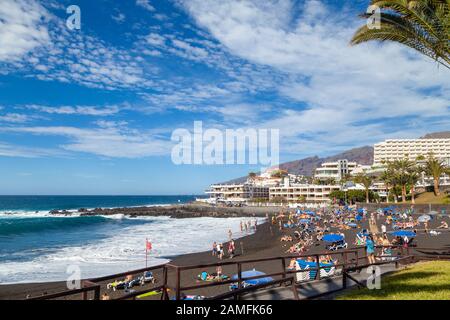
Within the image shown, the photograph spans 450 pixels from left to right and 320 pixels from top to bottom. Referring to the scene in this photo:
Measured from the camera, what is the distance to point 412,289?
7.34m

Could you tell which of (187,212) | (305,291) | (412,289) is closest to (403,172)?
(187,212)

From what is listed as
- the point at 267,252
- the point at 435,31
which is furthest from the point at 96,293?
the point at 267,252

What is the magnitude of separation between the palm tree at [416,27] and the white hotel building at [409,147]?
169128 millimetres

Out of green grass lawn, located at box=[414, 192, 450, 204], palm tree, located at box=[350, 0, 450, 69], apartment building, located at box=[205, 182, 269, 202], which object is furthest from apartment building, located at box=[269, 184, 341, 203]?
palm tree, located at box=[350, 0, 450, 69]

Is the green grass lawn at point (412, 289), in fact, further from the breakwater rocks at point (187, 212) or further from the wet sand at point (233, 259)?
the breakwater rocks at point (187, 212)

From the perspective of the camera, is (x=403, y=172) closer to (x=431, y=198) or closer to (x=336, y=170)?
(x=431, y=198)

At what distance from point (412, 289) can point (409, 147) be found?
185 metres

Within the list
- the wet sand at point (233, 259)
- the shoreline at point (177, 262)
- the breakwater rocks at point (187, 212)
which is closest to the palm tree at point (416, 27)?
the wet sand at point (233, 259)

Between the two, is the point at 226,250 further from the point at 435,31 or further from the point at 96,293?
the point at 96,293

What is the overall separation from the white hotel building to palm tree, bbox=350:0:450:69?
16913cm

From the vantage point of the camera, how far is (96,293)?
4.95 metres

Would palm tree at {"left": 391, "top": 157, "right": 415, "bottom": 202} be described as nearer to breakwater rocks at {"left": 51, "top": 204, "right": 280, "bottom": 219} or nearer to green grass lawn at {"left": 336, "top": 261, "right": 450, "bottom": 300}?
breakwater rocks at {"left": 51, "top": 204, "right": 280, "bottom": 219}
